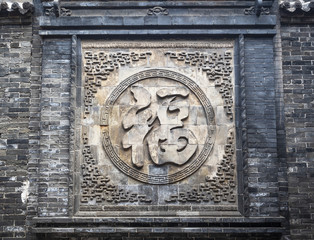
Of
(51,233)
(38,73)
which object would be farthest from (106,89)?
(51,233)

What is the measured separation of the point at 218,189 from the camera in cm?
944

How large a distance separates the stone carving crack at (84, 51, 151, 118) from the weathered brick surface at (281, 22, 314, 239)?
285 centimetres

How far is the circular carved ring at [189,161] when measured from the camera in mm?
9461

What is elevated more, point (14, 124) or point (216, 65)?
point (216, 65)

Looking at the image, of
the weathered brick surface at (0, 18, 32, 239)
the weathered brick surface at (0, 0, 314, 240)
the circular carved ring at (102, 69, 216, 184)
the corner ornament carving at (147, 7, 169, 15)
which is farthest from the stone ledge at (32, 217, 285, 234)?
the corner ornament carving at (147, 7, 169, 15)

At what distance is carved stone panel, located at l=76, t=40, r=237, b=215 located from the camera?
30.9 ft

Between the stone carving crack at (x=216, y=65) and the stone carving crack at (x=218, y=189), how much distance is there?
1.24m

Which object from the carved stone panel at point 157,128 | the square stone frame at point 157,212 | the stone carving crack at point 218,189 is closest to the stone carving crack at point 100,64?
the carved stone panel at point 157,128

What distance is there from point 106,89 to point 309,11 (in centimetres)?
430

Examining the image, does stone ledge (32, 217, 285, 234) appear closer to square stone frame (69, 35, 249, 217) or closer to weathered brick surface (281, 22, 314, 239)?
square stone frame (69, 35, 249, 217)

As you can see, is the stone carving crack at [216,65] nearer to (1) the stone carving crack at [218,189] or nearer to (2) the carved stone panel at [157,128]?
(2) the carved stone panel at [157,128]

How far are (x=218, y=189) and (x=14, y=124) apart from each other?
4.07 meters

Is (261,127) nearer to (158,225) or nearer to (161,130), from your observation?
(161,130)

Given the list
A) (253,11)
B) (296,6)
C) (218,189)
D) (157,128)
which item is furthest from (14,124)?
(296,6)
